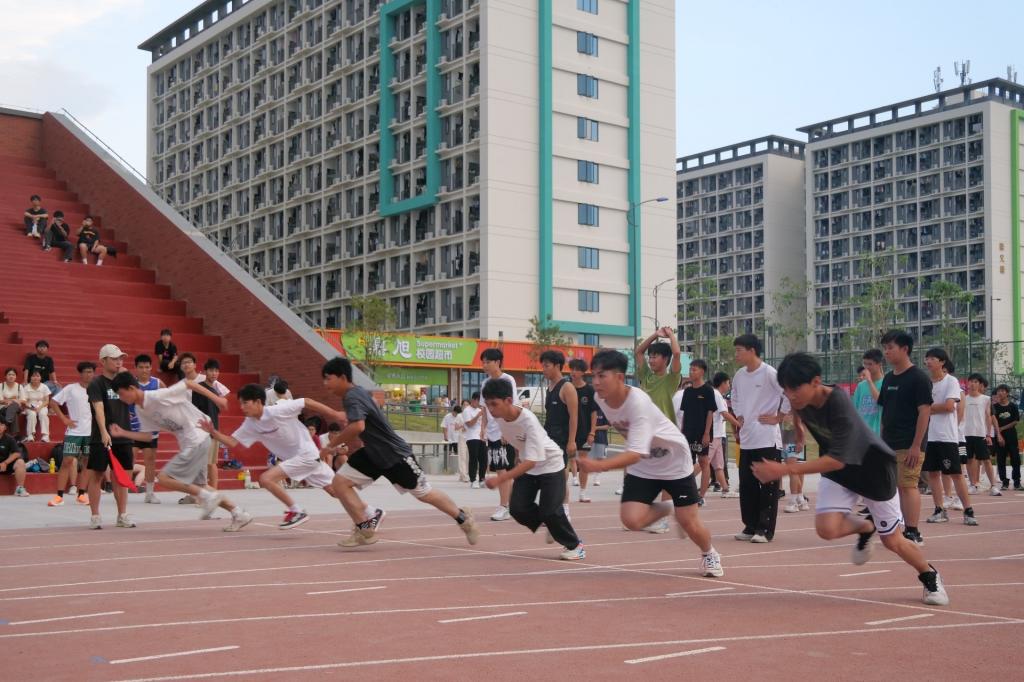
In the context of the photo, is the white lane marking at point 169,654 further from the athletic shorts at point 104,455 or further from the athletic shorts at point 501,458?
the athletic shorts at point 501,458

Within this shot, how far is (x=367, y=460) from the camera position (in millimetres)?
10852

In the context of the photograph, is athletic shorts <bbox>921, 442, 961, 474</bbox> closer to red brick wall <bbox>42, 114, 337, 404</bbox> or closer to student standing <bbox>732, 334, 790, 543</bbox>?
student standing <bbox>732, 334, 790, 543</bbox>

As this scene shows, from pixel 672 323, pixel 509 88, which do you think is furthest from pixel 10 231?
pixel 672 323

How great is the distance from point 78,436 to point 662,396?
809cm

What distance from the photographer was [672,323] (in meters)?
73.4

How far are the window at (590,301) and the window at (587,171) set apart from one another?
6477mm

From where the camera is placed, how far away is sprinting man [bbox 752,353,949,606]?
23.9 feet

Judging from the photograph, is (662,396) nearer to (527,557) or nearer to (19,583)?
(527,557)

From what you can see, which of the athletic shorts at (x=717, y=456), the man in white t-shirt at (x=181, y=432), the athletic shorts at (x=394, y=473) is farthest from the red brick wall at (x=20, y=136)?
the athletic shorts at (x=394, y=473)

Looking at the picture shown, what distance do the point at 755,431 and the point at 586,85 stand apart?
60266 millimetres

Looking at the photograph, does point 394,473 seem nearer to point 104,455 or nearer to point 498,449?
point 104,455

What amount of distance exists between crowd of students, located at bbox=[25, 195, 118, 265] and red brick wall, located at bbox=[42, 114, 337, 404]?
1342 millimetres

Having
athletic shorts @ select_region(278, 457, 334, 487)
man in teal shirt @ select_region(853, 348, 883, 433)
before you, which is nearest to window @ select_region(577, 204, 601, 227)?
man in teal shirt @ select_region(853, 348, 883, 433)

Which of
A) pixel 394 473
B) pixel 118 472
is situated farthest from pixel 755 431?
pixel 118 472
